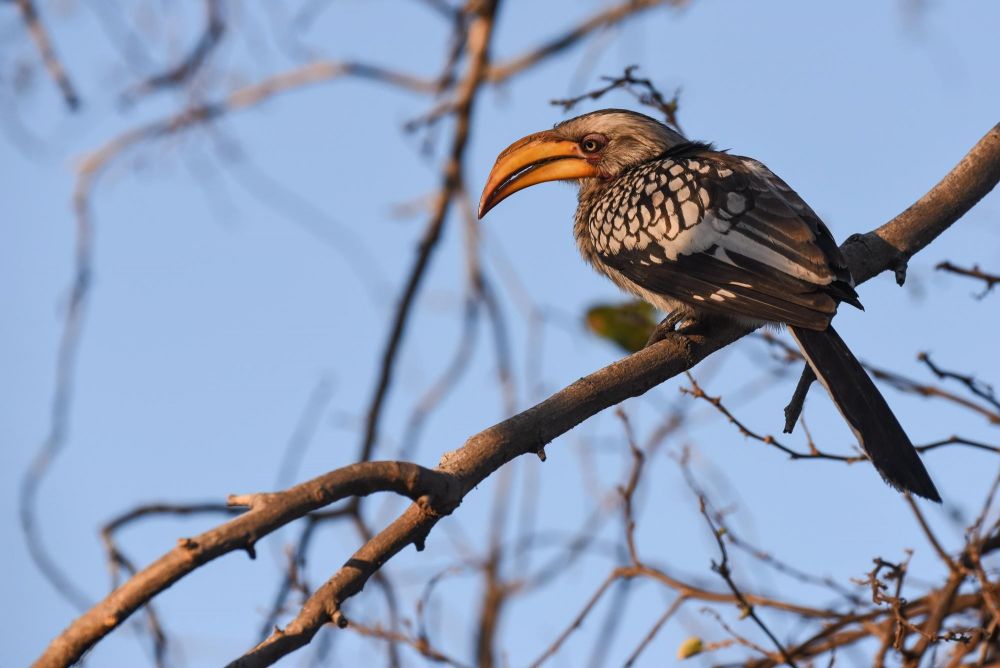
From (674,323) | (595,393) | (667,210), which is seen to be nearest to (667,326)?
(674,323)

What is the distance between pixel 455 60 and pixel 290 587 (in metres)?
2.91

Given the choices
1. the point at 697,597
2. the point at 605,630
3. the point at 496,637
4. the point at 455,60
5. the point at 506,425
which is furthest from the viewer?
the point at 455,60

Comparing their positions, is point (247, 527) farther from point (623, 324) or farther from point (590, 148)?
point (590, 148)

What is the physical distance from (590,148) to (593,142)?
1.0 inches

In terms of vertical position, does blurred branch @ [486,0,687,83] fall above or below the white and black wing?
above

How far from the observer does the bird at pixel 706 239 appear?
3199mm

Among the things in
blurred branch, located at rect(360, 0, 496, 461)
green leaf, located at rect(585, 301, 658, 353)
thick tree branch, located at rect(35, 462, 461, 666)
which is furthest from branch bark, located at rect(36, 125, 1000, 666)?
blurred branch, located at rect(360, 0, 496, 461)

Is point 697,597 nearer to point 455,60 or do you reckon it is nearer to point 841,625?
point 841,625

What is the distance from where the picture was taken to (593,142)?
458cm

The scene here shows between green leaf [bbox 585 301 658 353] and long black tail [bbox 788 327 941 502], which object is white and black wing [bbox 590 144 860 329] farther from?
green leaf [bbox 585 301 658 353]

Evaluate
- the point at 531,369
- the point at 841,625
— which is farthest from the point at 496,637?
the point at 841,625

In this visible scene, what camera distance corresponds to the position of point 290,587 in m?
4.13

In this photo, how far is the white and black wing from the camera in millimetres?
3311

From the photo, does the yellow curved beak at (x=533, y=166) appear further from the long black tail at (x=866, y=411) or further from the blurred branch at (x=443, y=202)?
the long black tail at (x=866, y=411)
